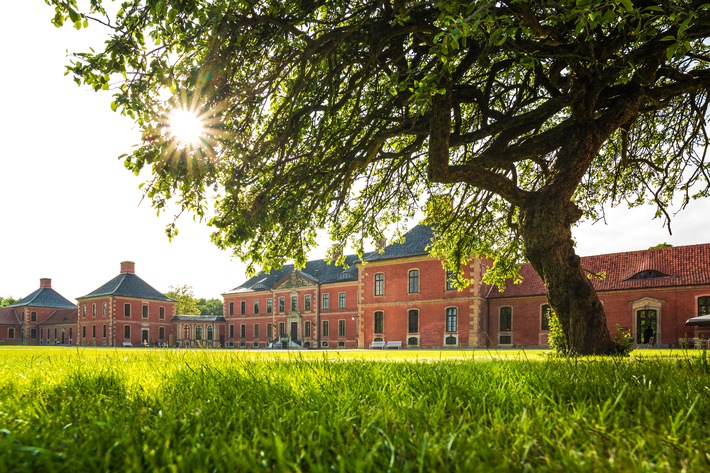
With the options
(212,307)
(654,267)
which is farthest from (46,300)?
(654,267)

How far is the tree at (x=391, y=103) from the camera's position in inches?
240

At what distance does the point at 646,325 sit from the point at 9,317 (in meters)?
83.0

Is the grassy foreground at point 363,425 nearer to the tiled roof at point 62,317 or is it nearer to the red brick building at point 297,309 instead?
the red brick building at point 297,309

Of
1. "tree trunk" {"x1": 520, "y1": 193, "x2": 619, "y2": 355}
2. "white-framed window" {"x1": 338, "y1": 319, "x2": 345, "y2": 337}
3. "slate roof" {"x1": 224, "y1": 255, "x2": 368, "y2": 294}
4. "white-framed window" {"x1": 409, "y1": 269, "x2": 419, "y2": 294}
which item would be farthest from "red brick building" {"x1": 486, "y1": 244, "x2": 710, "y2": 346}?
"tree trunk" {"x1": 520, "y1": 193, "x2": 619, "y2": 355}

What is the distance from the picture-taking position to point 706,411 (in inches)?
105

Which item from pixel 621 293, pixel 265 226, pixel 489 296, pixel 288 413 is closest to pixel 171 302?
pixel 489 296

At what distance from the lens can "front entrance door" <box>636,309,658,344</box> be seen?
29.7 m

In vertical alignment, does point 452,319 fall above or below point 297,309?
above

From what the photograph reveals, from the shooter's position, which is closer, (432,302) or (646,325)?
(646,325)

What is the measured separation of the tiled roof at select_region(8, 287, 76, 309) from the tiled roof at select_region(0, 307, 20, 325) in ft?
3.85

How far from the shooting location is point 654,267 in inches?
1217

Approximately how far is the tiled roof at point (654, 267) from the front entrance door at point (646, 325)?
65.0 inches

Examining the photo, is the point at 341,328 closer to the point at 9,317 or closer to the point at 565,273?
the point at 565,273

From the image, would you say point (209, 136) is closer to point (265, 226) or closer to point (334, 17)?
point (265, 226)
